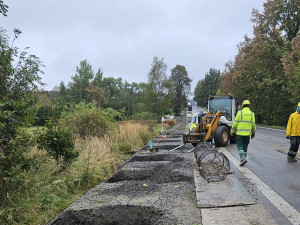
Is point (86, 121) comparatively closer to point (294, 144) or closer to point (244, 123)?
point (244, 123)

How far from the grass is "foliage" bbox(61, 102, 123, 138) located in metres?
1.64

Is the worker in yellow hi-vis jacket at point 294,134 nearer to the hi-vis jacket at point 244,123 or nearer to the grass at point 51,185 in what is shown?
the hi-vis jacket at point 244,123

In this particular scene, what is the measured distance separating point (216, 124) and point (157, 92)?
2343cm

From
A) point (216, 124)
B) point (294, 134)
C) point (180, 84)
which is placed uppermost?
point (180, 84)

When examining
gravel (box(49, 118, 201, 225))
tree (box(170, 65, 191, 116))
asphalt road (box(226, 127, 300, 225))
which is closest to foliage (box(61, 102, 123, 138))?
gravel (box(49, 118, 201, 225))

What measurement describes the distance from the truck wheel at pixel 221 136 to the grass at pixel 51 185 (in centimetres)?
500

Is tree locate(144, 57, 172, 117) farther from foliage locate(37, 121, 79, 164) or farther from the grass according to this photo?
foliage locate(37, 121, 79, 164)

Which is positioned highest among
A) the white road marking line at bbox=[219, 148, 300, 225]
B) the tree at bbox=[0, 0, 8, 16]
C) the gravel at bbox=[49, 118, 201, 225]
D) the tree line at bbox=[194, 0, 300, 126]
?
the tree line at bbox=[194, 0, 300, 126]

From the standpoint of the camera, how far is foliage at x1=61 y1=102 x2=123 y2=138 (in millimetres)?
11523

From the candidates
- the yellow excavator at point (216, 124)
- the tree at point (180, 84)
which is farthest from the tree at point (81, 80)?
the yellow excavator at point (216, 124)

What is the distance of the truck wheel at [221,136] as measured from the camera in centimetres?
1247

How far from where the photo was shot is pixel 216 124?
12.7 m

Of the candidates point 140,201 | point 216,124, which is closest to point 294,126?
point 216,124

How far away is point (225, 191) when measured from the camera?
5.40 meters
